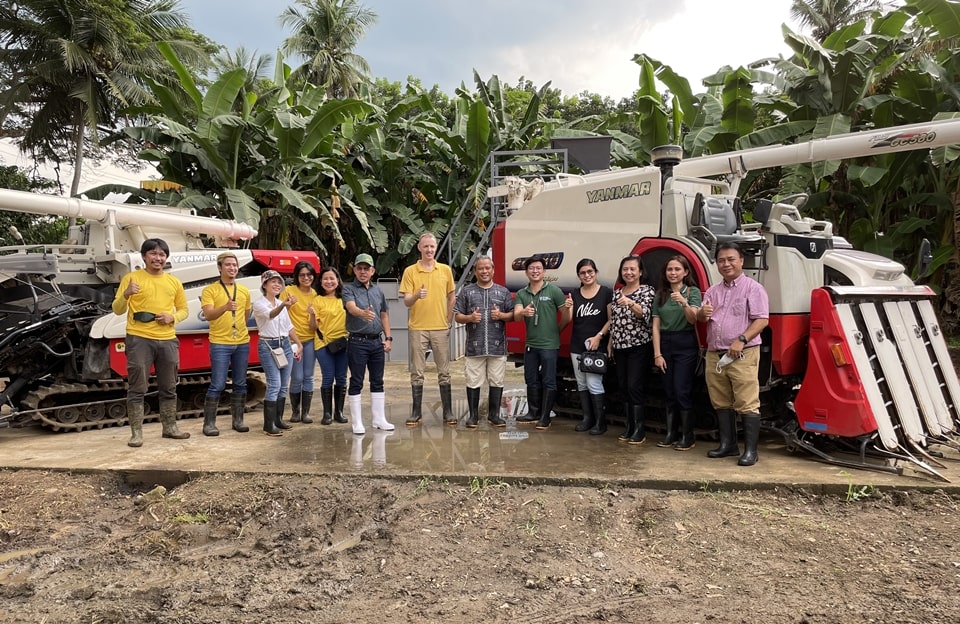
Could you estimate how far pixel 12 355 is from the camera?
626cm

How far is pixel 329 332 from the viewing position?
20.6 ft

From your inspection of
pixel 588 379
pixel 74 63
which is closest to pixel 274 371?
pixel 588 379

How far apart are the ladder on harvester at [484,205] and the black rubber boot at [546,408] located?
277 centimetres

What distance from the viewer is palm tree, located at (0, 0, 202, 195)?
689 inches

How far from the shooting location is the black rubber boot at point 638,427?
5680 mm

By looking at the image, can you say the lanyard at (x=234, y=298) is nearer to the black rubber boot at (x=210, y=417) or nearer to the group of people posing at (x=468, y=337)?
the group of people posing at (x=468, y=337)

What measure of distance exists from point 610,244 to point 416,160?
1056 cm

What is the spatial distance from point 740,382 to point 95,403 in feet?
20.0

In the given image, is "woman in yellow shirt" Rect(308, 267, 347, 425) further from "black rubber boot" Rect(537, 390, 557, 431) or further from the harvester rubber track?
"black rubber boot" Rect(537, 390, 557, 431)

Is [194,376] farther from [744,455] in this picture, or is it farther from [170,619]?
[744,455]

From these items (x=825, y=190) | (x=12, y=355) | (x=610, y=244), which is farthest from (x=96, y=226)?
(x=825, y=190)

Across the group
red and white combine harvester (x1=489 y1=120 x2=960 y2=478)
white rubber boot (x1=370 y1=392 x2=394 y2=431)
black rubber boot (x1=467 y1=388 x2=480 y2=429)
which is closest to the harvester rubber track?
white rubber boot (x1=370 y1=392 x2=394 y2=431)

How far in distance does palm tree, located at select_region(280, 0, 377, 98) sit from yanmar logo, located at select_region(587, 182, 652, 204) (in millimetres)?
23216

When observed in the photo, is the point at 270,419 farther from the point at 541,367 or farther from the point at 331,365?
the point at 541,367
